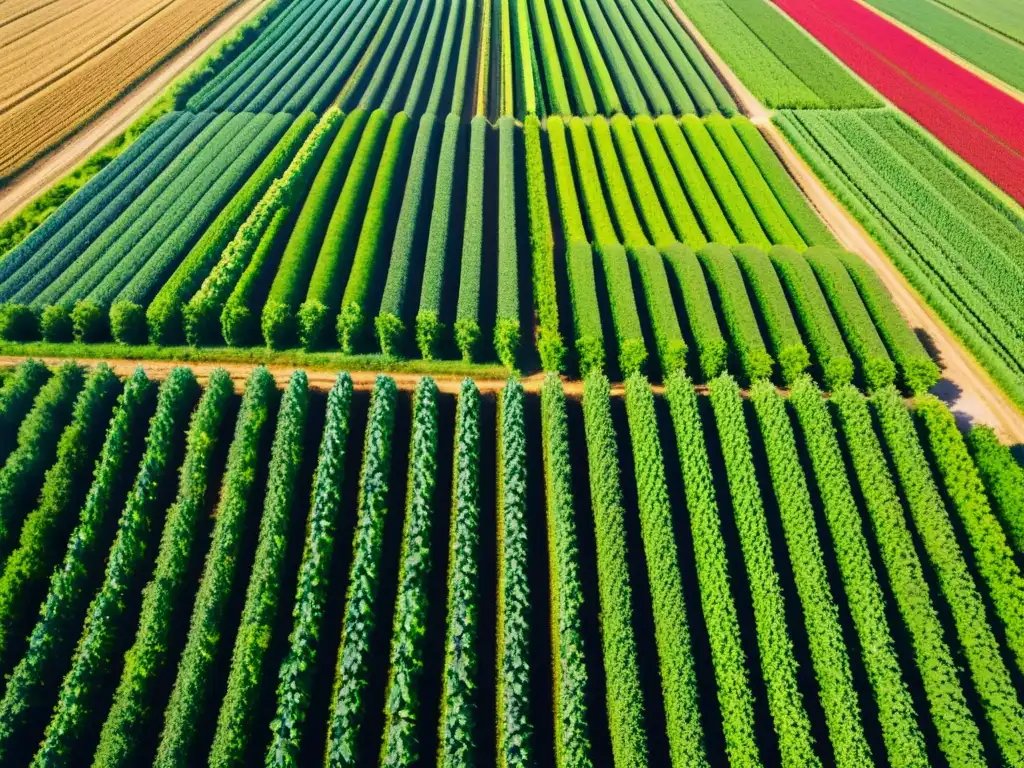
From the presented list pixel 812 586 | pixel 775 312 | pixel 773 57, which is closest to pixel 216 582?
pixel 812 586

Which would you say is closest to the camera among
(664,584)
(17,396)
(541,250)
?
(664,584)

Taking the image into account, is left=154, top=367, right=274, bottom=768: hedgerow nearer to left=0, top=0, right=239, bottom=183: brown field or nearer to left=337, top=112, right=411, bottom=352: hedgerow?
left=337, top=112, right=411, bottom=352: hedgerow

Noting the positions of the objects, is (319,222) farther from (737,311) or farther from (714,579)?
(714,579)

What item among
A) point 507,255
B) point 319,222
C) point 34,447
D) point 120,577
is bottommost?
point 120,577

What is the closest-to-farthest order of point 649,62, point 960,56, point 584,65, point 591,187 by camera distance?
point 591,187, point 584,65, point 649,62, point 960,56

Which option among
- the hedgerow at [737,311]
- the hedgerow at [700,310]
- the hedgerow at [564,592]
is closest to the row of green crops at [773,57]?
the hedgerow at [737,311]

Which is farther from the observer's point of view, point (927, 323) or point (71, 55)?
Result: point (71, 55)

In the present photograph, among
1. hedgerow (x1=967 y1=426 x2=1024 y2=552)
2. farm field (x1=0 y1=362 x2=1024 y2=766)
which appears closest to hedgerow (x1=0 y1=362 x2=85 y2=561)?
farm field (x1=0 y1=362 x2=1024 y2=766)

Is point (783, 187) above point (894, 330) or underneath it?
above
